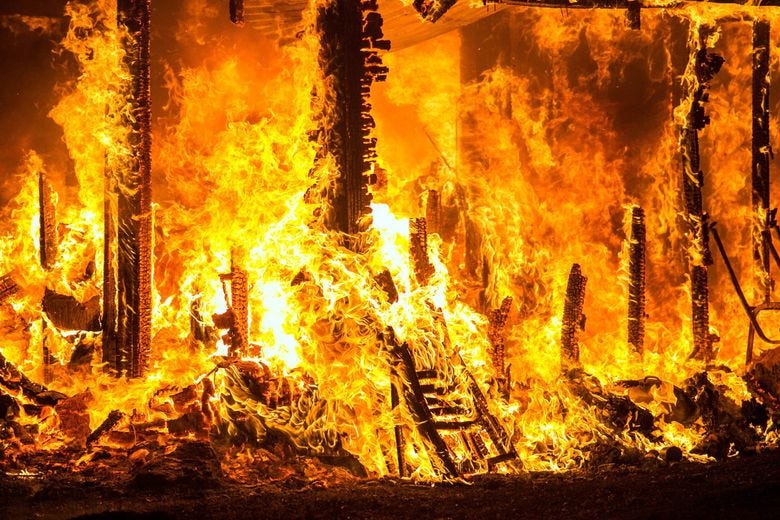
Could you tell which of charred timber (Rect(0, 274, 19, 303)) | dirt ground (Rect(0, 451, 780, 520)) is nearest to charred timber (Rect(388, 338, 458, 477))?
dirt ground (Rect(0, 451, 780, 520))

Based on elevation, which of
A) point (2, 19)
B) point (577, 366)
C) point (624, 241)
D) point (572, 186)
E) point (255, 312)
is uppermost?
point (2, 19)

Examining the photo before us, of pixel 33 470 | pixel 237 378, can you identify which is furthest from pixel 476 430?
pixel 33 470

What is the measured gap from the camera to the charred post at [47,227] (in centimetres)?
997

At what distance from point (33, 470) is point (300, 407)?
2.57m

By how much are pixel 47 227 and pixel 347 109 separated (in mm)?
4100

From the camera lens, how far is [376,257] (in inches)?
357

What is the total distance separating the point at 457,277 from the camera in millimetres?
12516

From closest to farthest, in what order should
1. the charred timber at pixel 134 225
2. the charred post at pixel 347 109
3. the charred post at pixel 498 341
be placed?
the charred timber at pixel 134 225 < the charred post at pixel 347 109 < the charred post at pixel 498 341

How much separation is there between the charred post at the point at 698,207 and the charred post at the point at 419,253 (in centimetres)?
366

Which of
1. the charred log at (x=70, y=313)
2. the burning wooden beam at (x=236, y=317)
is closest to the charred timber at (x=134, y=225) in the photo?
the burning wooden beam at (x=236, y=317)

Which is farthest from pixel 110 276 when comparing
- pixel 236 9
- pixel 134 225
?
pixel 236 9

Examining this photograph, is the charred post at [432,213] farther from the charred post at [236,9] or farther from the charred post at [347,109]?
the charred post at [236,9]

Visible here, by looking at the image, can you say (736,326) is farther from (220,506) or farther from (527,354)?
(220,506)

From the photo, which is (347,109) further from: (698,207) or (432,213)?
(698,207)
